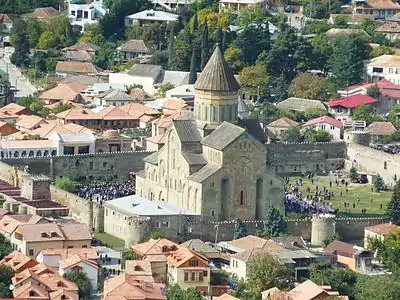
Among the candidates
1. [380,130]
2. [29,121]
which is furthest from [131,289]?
[380,130]

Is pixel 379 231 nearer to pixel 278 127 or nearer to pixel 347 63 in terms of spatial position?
pixel 278 127

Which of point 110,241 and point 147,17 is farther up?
point 147,17

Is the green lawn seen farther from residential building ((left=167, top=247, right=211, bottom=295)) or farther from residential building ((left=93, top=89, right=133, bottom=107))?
residential building ((left=93, top=89, right=133, bottom=107))

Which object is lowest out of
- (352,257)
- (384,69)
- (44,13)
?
(352,257)

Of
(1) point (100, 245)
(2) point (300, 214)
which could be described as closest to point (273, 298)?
(1) point (100, 245)

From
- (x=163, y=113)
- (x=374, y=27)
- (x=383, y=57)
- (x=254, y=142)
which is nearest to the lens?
(x=254, y=142)

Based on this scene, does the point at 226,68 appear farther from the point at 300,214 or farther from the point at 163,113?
the point at 163,113

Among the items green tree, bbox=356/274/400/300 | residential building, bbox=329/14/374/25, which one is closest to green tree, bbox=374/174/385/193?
green tree, bbox=356/274/400/300
